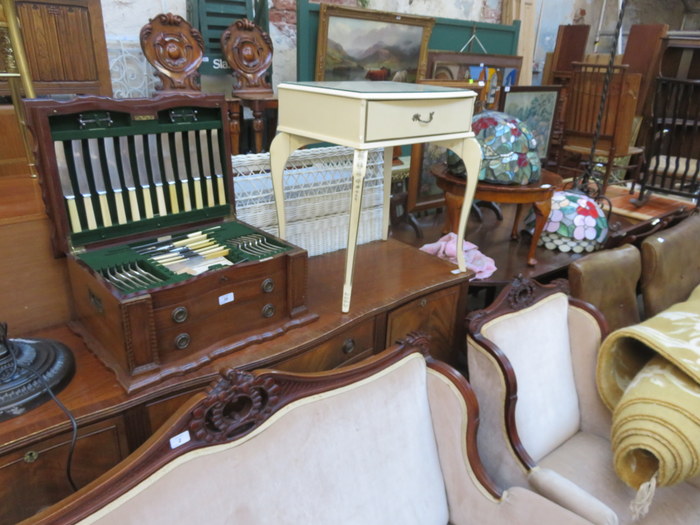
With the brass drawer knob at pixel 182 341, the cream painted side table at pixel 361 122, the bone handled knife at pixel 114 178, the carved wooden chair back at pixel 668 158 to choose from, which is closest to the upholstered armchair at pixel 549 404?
the cream painted side table at pixel 361 122

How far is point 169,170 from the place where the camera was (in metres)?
1.36

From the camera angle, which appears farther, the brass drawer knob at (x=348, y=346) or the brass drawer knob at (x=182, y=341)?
the brass drawer knob at (x=348, y=346)

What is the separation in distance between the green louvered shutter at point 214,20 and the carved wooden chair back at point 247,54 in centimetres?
16

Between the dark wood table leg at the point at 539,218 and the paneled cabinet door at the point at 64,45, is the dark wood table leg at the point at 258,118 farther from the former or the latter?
the dark wood table leg at the point at 539,218

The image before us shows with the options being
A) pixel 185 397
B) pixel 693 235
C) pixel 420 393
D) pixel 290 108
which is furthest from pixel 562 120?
pixel 185 397

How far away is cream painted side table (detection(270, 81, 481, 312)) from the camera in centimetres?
137

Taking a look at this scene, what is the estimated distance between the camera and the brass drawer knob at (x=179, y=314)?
3.68 ft

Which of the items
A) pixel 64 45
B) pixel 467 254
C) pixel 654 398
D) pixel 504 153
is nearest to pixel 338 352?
pixel 654 398

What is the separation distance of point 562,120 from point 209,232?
3511 mm

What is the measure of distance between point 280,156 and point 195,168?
31 cm

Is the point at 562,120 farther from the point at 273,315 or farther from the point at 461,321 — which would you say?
the point at 273,315

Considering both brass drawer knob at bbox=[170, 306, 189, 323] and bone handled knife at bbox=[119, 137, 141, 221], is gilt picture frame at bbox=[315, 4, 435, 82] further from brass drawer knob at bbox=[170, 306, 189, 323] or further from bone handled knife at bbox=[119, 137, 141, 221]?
brass drawer knob at bbox=[170, 306, 189, 323]

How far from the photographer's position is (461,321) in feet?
6.32

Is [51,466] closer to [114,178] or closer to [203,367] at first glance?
[203,367]
